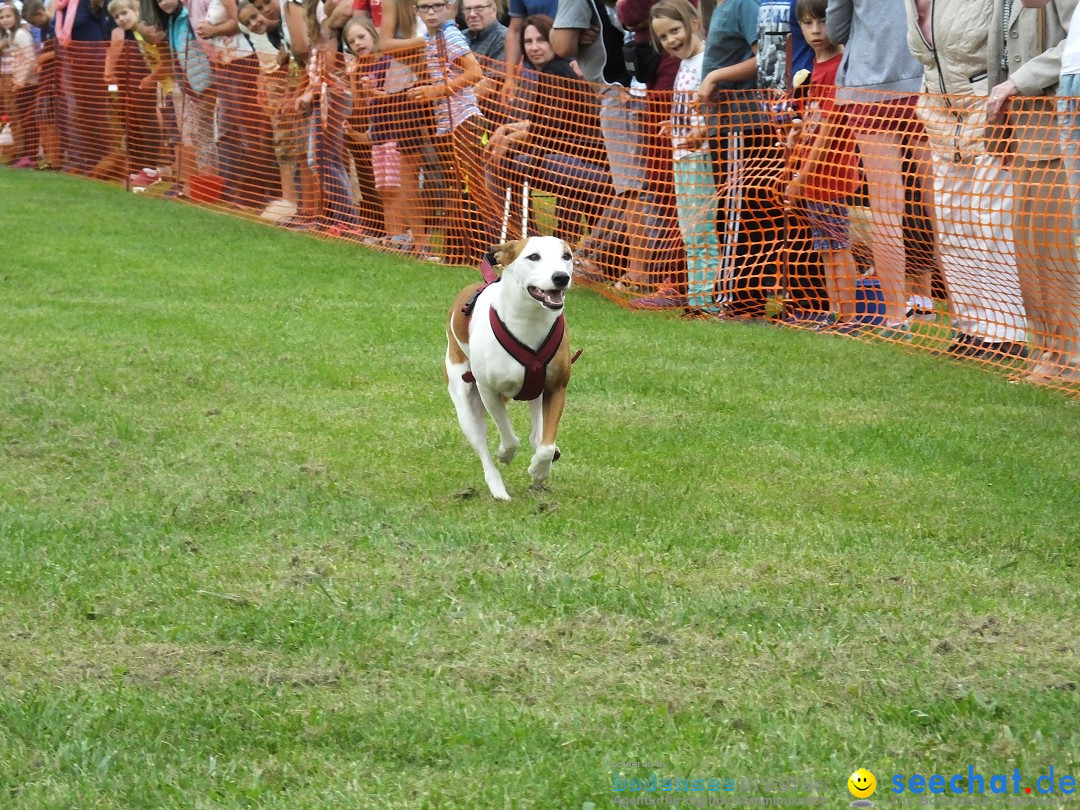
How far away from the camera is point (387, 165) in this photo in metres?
13.7

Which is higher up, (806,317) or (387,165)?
(387,165)

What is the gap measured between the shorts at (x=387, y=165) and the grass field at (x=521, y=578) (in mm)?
4260

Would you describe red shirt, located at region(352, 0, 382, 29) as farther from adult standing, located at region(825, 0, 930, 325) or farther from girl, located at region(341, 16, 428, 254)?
adult standing, located at region(825, 0, 930, 325)

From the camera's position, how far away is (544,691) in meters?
4.10

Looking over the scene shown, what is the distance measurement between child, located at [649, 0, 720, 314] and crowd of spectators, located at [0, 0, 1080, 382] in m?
0.02

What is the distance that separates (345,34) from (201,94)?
326 cm

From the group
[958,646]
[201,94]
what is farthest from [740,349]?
[201,94]

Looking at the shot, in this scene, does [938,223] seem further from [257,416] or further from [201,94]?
[201,94]

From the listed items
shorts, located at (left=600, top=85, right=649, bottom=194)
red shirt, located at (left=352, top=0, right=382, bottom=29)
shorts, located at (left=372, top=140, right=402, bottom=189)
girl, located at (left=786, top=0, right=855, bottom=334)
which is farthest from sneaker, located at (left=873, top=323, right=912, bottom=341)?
red shirt, located at (left=352, top=0, right=382, bottom=29)

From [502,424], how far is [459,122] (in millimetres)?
6740

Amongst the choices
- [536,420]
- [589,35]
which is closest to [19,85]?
[589,35]

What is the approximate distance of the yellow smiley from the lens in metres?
3.37

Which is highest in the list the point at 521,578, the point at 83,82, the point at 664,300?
the point at 521,578

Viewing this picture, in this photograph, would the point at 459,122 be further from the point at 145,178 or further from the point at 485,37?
the point at 145,178
